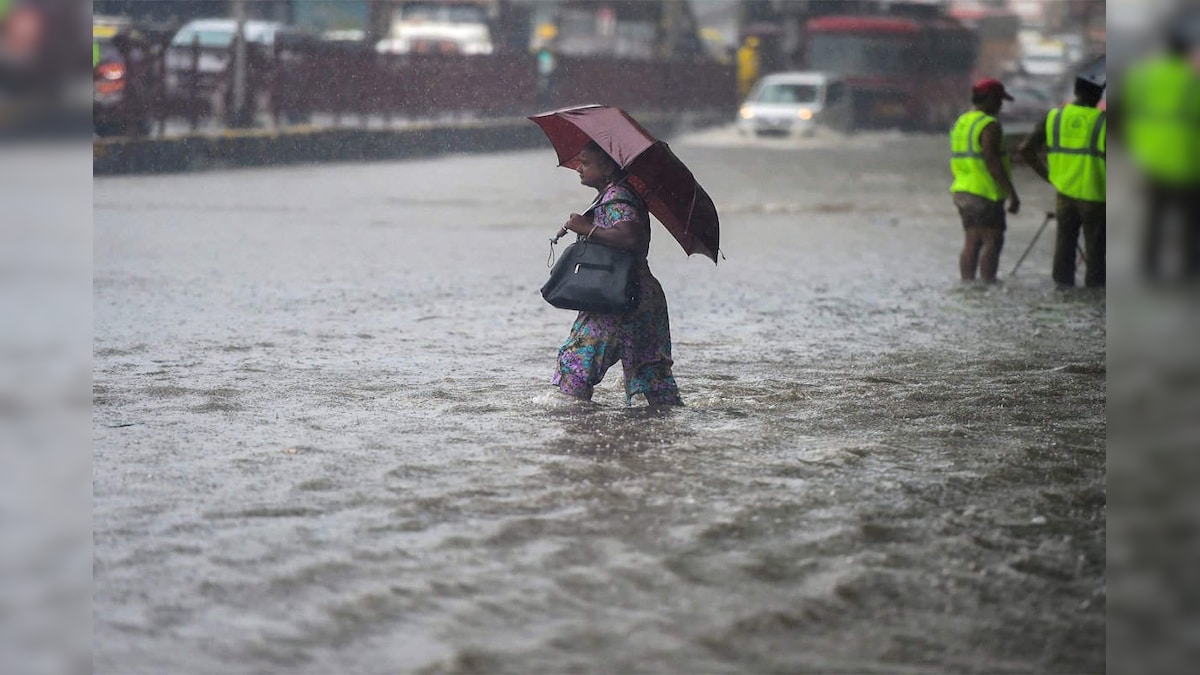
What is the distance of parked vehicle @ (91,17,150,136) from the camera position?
22.9 m

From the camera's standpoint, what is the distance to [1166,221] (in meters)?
1.93

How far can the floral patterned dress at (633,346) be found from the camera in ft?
22.4

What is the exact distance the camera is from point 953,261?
13.3m

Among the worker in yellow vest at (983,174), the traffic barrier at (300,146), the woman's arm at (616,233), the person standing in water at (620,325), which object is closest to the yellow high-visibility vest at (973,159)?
the worker in yellow vest at (983,174)

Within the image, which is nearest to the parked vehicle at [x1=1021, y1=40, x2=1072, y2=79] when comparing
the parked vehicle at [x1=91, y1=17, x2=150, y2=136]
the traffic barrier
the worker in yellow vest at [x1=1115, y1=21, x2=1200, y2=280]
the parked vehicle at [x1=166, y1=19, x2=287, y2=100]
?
the traffic barrier

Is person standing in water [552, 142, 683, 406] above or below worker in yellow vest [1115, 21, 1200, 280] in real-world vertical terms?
below

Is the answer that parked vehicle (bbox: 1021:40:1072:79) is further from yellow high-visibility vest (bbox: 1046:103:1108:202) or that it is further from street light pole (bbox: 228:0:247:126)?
yellow high-visibility vest (bbox: 1046:103:1108:202)

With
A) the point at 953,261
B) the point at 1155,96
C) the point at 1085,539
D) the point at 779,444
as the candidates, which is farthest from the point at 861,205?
the point at 1155,96

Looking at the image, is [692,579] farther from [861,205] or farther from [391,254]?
[861,205]

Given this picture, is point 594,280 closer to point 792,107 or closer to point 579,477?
point 579,477

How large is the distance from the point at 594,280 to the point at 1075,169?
569cm

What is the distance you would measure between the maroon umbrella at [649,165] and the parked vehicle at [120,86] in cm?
1684

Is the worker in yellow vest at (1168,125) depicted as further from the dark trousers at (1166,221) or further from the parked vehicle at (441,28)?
the parked vehicle at (441,28)

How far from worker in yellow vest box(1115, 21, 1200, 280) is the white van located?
32.1 metres
